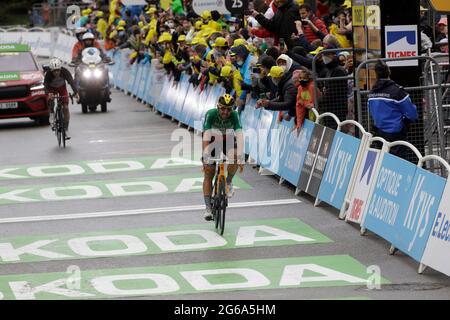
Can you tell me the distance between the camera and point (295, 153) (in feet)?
62.5

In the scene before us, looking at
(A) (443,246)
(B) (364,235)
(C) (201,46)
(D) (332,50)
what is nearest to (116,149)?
(C) (201,46)

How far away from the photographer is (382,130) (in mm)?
16391

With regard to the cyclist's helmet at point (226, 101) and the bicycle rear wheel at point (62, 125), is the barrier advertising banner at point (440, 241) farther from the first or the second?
the bicycle rear wheel at point (62, 125)

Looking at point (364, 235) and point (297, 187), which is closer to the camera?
point (364, 235)

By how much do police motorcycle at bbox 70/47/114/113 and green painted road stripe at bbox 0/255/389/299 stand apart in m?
19.0

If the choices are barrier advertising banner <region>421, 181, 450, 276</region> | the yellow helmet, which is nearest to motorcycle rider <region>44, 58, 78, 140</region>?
the yellow helmet

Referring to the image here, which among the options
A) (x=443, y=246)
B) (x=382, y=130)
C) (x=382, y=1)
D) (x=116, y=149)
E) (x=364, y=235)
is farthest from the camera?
(x=116, y=149)

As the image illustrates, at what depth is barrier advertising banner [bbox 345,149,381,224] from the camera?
15.3 m

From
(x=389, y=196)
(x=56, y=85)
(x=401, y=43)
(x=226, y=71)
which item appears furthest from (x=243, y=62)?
(x=389, y=196)

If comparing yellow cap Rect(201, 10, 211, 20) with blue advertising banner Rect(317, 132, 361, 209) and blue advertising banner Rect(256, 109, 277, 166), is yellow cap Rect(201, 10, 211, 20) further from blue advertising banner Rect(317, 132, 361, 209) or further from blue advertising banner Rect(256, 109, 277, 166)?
blue advertising banner Rect(317, 132, 361, 209)

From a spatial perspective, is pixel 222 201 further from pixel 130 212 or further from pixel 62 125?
pixel 62 125
